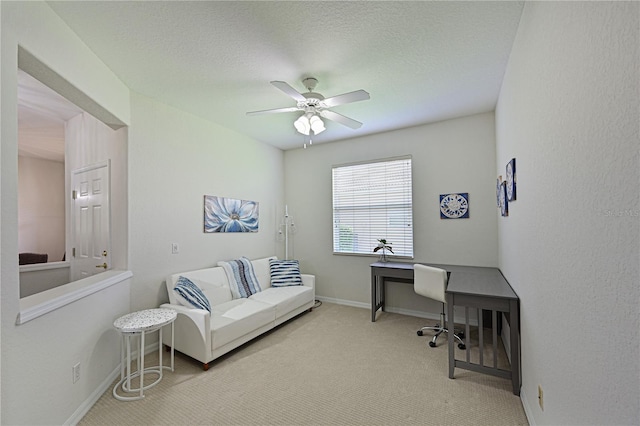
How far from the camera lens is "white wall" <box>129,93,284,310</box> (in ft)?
9.55

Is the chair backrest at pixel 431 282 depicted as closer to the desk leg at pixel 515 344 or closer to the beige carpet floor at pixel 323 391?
the beige carpet floor at pixel 323 391

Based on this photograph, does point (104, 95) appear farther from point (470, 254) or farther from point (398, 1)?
point (470, 254)

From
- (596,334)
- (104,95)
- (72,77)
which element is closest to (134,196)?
(104,95)

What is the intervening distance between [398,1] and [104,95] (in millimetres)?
2470

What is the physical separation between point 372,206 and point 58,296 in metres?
3.72

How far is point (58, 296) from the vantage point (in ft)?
5.98

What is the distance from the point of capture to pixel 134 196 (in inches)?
113

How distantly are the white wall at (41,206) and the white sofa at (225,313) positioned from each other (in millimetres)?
4265

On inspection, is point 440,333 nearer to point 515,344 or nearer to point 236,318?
point 515,344

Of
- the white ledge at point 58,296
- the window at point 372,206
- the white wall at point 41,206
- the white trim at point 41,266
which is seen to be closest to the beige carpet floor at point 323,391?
the white ledge at point 58,296

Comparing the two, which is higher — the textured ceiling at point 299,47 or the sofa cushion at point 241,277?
the textured ceiling at point 299,47

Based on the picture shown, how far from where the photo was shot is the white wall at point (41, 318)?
146cm

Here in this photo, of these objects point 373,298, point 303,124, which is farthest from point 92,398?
point 373,298

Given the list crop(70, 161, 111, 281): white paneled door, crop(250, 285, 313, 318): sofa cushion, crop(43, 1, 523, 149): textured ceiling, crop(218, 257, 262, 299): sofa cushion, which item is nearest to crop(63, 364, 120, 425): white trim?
crop(70, 161, 111, 281): white paneled door
